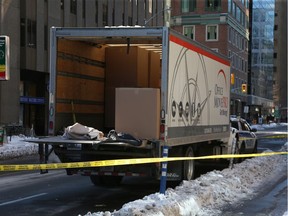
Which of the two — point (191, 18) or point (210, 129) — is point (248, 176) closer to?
point (210, 129)

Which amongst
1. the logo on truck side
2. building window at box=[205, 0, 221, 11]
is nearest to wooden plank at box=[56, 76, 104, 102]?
the logo on truck side

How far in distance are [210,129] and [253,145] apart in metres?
6.74

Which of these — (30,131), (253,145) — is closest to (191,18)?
(30,131)

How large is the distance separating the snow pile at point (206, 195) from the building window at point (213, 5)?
5834 centimetres

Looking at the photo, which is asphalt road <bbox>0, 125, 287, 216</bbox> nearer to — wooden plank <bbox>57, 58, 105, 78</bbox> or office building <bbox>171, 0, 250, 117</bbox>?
wooden plank <bbox>57, 58, 105, 78</bbox>

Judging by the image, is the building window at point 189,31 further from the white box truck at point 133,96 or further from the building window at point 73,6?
the white box truck at point 133,96

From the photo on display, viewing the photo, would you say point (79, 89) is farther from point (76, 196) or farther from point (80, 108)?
point (76, 196)

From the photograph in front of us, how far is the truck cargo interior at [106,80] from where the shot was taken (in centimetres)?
969

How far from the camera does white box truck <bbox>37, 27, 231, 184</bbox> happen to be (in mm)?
9305

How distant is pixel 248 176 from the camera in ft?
41.2

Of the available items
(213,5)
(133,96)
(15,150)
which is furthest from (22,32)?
(213,5)

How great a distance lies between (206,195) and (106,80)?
4.10 metres

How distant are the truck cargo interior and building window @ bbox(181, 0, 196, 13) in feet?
201

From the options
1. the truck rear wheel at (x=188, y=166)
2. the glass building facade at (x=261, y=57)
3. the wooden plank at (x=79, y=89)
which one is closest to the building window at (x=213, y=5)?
the glass building facade at (x=261, y=57)
